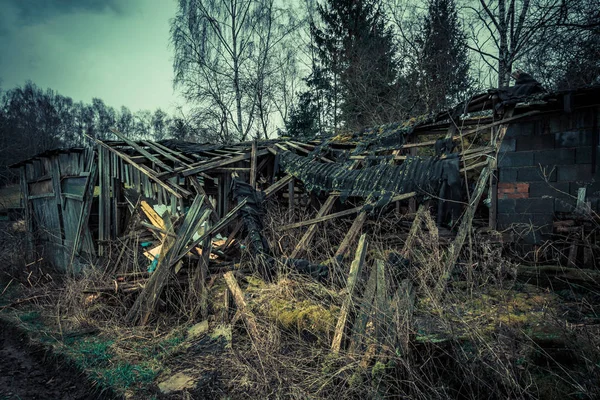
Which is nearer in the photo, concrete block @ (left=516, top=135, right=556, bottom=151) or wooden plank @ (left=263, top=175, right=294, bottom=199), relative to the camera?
concrete block @ (left=516, top=135, right=556, bottom=151)

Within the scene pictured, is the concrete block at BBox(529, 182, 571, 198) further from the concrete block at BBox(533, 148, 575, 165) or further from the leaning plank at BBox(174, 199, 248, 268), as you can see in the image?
the leaning plank at BBox(174, 199, 248, 268)

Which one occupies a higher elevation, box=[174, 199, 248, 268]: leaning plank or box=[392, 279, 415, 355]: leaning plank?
box=[174, 199, 248, 268]: leaning plank

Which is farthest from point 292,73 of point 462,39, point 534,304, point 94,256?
point 534,304

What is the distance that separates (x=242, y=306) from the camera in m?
4.09

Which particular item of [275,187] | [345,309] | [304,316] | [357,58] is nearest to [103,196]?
[275,187]

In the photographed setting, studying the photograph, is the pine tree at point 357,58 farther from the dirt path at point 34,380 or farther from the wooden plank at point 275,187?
the dirt path at point 34,380

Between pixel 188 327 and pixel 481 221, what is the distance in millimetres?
5387

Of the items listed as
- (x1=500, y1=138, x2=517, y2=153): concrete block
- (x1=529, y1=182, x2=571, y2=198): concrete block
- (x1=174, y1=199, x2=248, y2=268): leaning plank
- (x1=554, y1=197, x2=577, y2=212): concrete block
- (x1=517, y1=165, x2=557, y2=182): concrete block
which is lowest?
(x1=174, y1=199, x2=248, y2=268): leaning plank

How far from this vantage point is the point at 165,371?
139 inches

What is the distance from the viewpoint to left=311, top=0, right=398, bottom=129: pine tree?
1520 cm

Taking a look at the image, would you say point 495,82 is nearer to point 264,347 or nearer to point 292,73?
point 292,73

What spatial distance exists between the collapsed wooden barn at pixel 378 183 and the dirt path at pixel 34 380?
1.04 meters

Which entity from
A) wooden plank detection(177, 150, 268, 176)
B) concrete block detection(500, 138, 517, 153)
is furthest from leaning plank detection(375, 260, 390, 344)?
wooden plank detection(177, 150, 268, 176)

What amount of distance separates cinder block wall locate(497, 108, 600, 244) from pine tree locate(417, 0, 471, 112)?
8034mm
